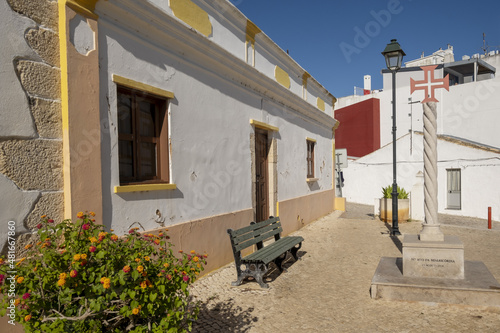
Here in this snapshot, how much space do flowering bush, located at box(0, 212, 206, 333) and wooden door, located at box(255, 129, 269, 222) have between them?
16.4ft

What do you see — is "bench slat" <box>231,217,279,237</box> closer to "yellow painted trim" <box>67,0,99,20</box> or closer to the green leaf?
the green leaf

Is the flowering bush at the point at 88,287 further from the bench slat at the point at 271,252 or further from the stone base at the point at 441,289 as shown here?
the stone base at the point at 441,289

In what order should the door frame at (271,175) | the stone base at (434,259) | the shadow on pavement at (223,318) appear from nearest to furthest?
1. the shadow on pavement at (223,318)
2. the stone base at (434,259)
3. the door frame at (271,175)

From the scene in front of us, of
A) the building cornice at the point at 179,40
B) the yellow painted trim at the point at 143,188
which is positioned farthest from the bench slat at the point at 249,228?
the building cornice at the point at 179,40

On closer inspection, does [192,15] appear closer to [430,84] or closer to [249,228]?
[249,228]

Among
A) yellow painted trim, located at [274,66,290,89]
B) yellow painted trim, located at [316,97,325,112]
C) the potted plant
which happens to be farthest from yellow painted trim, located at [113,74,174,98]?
the potted plant

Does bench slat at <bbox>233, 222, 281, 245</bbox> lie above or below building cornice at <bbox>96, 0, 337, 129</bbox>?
below

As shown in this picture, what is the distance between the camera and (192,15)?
510 cm

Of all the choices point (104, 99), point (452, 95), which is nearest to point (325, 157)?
point (104, 99)

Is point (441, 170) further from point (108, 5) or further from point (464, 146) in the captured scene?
point (108, 5)

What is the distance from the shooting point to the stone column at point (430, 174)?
15.1 ft

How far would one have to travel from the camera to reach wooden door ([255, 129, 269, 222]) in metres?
7.28

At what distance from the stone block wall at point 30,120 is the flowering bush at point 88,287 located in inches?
33.1

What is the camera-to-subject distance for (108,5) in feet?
11.8
